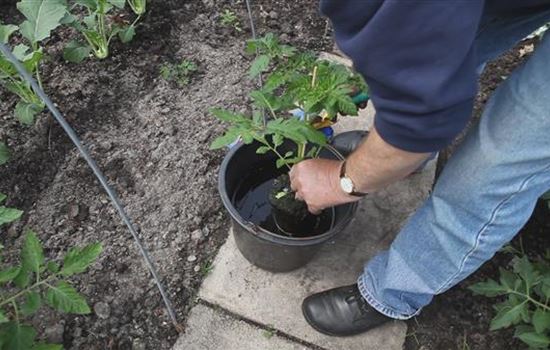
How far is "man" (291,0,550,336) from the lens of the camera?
86 cm

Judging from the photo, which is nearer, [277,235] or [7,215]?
[7,215]

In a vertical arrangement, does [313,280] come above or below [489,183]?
below

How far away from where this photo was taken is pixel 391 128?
1.00 m

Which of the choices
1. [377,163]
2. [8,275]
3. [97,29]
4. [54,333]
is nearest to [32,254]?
[8,275]

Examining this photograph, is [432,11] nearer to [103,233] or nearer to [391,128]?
[391,128]

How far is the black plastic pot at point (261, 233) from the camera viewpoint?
1.55 meters

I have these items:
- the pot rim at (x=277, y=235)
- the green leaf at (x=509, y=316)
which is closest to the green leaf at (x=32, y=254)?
the pot rim at (x=277, y=235)

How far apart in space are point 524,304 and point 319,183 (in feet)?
2.53

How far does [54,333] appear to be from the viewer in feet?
5.58

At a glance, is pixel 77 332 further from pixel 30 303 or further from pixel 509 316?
pixel 509 316

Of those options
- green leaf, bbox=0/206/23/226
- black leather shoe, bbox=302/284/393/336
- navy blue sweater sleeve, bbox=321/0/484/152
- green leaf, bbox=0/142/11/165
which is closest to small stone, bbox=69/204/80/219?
green leaf, bbox=0/142/11/165

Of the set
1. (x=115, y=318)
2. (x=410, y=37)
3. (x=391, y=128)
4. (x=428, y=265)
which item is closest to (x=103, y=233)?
(x=115, y=318)

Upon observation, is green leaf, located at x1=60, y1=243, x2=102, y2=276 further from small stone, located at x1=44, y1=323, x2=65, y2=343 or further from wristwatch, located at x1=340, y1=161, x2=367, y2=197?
wristwatch, located at x1=340, y1=161, x2=367, y2=197

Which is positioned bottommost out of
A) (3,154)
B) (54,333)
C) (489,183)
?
(54,333)
